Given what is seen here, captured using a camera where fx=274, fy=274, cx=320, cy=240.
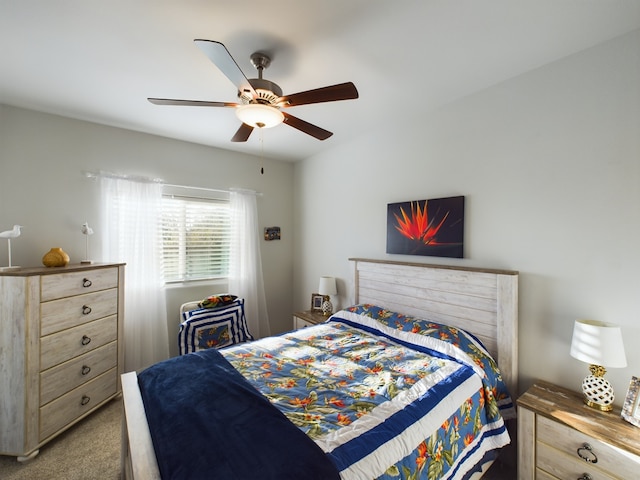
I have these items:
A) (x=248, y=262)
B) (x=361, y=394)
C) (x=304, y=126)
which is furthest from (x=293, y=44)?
(x=248, y=262)

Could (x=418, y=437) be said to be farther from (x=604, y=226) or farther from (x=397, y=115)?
(x=397, y=115)

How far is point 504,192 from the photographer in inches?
79.7

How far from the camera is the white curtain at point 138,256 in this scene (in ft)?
9.12

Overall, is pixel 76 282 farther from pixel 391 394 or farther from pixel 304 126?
A: pixel 391 394

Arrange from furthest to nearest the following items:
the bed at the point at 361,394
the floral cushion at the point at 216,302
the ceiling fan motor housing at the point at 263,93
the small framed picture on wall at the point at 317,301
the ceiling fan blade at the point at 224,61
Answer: the small framed picture on wall at the point at 317,301 < the floral cushion at the point at 216,302 < the ceiling fan motor housing at the point at 263,93 < the ceiling fan blade at the point at 224,61 < the bed at the point at 361,394

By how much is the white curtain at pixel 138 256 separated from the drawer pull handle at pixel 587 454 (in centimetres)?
343

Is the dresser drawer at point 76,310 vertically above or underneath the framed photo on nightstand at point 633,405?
above

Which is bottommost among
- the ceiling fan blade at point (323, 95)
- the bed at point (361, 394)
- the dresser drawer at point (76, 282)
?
the bed at point (361, 394)

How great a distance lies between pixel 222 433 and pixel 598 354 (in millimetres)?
1914

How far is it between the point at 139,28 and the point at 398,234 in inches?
93.9

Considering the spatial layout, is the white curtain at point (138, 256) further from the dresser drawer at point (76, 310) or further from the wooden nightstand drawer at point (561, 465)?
the wooden nightstand drawer at point (561, 465)

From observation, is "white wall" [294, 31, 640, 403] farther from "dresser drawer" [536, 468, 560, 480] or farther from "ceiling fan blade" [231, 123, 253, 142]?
"ceiling fan blade" [231, 123, 253, 142]

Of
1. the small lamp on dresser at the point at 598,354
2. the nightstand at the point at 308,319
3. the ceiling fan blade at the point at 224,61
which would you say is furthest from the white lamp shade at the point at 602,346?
the ceiling fan blade at the point at 224,61

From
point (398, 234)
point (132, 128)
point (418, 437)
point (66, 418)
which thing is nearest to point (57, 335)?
point (66, 418)
